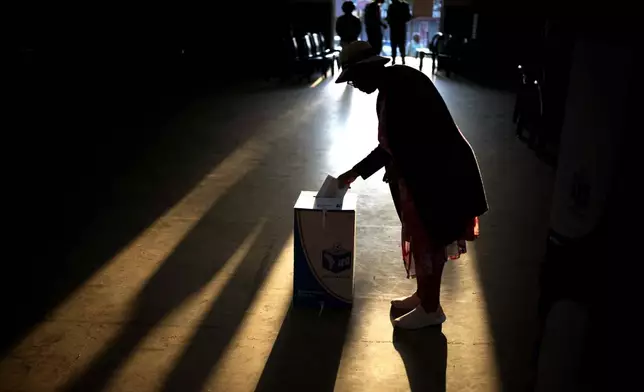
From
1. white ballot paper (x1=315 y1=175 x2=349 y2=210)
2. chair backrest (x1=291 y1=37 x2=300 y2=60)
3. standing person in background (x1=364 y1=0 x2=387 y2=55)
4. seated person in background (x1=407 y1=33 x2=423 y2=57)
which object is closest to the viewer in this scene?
white ballot paper (x1=315 y1=175 x2=349 y2=210)

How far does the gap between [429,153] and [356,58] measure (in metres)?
0.41

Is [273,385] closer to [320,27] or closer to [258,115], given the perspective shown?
[258,115]

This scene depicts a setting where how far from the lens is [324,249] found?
2.30 meters

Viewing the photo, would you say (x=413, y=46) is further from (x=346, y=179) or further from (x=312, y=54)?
(x=346, y=179)

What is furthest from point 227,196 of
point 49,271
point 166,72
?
point 166,72

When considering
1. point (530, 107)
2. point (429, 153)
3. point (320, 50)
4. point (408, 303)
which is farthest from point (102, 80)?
point (429, 153)

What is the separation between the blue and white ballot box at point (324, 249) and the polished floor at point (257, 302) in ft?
0.30

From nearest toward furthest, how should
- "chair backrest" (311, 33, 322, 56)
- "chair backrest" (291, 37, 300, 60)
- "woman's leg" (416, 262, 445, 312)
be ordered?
"woman's leg" (416, 262, 445, 312) → "chair backrest" (291, 37, 300, 60) → "chair backrest" (311, 33, 322, 56)

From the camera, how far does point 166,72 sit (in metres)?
9.15

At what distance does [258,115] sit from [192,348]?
14.8 feet

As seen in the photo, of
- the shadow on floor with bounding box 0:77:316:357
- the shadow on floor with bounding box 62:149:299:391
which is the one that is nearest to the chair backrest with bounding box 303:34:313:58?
the shadow on floor with bounding box 0:77:316:357

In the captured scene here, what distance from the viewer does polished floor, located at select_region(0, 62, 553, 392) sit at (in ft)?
6.65

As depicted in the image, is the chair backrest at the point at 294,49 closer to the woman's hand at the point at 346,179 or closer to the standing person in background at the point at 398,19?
the standing person in background at the point at 398,19

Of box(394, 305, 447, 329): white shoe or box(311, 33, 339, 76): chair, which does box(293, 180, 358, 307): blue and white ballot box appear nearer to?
box(394, 305, 447, 329): white shoe
